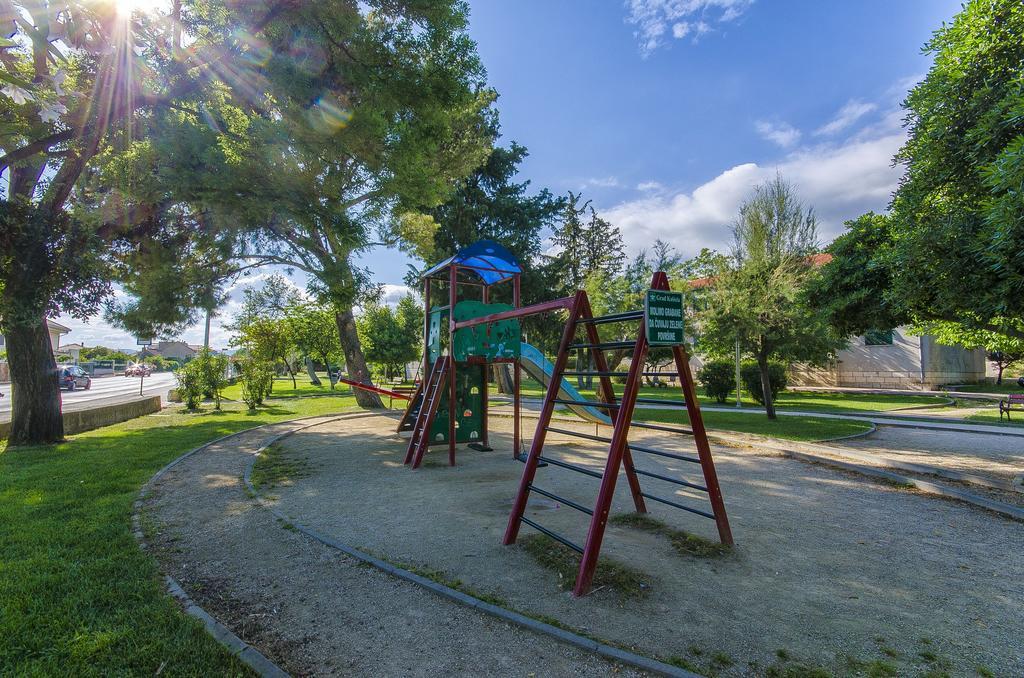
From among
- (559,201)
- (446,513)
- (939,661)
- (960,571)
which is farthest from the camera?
(559,201)

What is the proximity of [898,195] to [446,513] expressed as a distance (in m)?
6.84

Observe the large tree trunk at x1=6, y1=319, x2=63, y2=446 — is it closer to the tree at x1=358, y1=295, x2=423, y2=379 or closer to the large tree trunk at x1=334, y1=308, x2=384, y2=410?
the large tree trunk at x1=334, y1=308, x2=384, y2=410

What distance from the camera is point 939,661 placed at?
248cm

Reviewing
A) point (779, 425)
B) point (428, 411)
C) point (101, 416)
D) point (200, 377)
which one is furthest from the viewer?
point (200, 377)

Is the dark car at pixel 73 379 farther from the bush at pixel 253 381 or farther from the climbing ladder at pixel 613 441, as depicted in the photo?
the climbing ladder at pixel 613 441

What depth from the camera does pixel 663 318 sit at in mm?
3711

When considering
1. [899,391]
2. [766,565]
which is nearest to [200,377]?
[766,565]

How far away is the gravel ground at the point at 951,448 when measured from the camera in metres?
7.38

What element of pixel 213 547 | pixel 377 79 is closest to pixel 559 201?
pixel 377 79

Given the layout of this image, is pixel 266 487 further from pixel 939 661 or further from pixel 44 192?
pixel 44 192

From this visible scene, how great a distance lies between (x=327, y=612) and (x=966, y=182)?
742 cm

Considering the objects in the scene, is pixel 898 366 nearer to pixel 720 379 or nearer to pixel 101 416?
pixel 720 379

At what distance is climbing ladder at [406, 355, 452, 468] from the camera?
781cm

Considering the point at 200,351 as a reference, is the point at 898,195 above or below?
above
